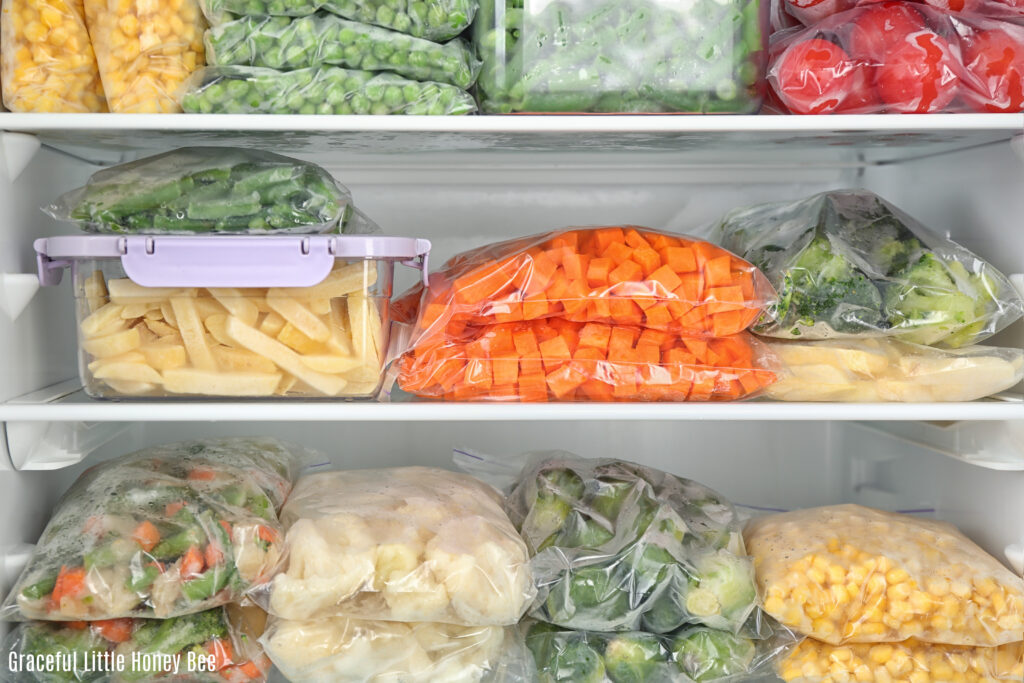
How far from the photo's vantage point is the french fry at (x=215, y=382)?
1117mm

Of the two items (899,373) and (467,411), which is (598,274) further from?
(899,373)

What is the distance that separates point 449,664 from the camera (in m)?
1.12

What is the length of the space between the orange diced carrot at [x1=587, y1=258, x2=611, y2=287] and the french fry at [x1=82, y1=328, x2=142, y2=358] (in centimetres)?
57

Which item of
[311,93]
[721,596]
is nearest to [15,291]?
[311,93]

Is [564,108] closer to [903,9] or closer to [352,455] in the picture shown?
[903,9]

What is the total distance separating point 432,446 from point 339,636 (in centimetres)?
52

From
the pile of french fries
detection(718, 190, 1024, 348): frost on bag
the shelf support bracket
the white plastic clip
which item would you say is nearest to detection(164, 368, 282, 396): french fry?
the pile of french fries

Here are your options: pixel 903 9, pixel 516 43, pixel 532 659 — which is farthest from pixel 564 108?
pixel 532 659

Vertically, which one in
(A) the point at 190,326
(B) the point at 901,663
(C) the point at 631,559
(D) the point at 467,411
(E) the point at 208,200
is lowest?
(B) the point at 901,663

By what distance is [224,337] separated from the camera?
1125 millimetres

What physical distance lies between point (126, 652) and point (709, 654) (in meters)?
0.71

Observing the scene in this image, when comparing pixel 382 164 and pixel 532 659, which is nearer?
pixel 532 659

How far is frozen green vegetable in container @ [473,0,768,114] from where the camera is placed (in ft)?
3.66

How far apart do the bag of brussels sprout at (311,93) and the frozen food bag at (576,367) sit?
11.7 inches
